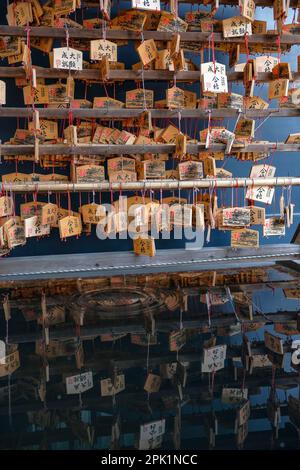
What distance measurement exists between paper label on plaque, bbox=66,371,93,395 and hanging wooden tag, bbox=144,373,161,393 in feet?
0.45

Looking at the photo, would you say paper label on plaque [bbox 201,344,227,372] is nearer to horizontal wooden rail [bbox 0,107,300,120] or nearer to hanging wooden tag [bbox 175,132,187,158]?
hanging wooden tag [bbox 175,132,187,158]

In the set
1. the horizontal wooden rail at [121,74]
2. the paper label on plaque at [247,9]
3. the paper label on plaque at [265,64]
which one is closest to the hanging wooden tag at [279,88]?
the horizontal wooden rail at [121,74]

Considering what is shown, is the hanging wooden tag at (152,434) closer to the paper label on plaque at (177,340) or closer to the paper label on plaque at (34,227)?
the paper label on plaque at (177,340)

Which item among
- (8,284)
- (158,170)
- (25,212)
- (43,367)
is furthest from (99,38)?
(43,367)

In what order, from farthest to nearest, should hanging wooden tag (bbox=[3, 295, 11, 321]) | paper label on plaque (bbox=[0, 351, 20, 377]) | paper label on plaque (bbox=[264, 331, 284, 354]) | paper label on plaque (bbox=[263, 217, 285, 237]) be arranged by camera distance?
paper label on plaque (bbox=[263, 217, 285, 237])
hanging wooden tag (bbox=[3, 295, 11, 321])
paper label on plaque (bbox=[264, 331, 284, 354])
paper label on plaque (bbox=[0, 351, 20, 377])

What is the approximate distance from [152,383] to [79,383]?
18 cm

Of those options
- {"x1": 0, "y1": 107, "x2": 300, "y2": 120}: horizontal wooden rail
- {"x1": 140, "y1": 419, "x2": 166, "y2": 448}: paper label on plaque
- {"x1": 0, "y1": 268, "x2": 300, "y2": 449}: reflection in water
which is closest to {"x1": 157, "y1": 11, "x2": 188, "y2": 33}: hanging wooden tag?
{"x1": 0, "y1": 107, "x2": 300, "y2": 120}: horizontal wooden rail

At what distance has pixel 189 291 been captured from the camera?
1.96 metres

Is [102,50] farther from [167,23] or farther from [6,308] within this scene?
[6,308]

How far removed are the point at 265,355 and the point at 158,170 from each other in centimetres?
167

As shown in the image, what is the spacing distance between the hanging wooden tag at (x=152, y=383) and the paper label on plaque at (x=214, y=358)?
0.13 m

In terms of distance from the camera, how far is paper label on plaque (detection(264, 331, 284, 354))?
133 cm
